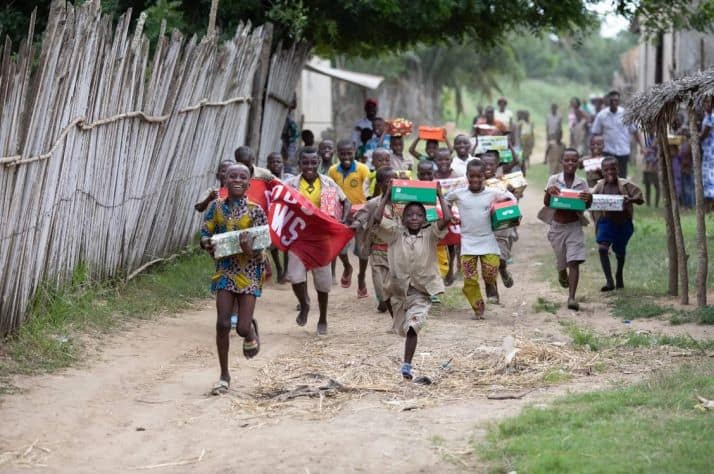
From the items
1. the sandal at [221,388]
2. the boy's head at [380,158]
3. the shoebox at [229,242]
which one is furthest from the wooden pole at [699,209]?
the sandal at [221,388]

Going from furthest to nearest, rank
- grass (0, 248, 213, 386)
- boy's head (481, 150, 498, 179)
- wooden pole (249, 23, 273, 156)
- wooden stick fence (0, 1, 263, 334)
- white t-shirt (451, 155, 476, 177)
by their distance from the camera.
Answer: wooden pole (249, 23, 273, 156)
white t-shirt (451, 155, 476, 177)
boy's head (481, 150, 498, 179)
grass (0, 248, 213, 386)
wooden stick fence (0, 1, 263, 334)

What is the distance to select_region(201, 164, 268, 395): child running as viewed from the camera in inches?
323

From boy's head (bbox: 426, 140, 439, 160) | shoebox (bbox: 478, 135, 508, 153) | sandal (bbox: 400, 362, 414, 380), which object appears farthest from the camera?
shoebox (bbox: 478, 135, 508, 153)

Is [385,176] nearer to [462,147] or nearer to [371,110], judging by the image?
[462,147]

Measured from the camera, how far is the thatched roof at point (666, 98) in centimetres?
1003

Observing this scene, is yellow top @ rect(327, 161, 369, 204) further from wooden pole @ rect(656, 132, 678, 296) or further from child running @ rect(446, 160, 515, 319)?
wooden pole @ rect(656, 132, 678, 296)

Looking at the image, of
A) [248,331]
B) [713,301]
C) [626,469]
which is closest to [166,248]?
[248,331]

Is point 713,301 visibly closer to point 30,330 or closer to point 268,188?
point 268,188

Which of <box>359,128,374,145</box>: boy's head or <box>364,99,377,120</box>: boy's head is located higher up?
<box>364,99,377,120</box>: boy's head

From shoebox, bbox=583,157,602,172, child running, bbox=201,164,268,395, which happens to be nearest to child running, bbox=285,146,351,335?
child running, bbox=201,164,268,395

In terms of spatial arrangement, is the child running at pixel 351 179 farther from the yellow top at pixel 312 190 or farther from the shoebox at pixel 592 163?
the shoebox at pixel 592 163

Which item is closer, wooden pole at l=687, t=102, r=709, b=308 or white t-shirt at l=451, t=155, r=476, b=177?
wooden pole at l=687, t=102, r=709, b=308

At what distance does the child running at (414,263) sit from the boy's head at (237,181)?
3.58 ft

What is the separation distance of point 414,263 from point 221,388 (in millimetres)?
1630
